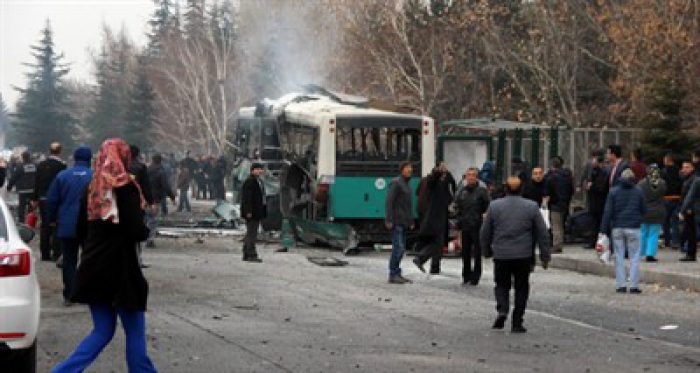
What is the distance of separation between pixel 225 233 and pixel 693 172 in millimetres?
11714

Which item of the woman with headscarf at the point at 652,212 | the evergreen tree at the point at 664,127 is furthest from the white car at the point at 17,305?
the evergreen tree at the point at 664,127

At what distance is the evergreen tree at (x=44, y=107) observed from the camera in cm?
10200

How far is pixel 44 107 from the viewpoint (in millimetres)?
103500

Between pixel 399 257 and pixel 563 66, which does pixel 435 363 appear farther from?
pixel 563 66

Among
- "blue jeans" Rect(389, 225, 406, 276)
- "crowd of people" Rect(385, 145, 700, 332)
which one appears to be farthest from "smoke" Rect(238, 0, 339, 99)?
"blue jeans" Rect(389, 225, 406, 276)

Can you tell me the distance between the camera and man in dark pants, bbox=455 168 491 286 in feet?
69.9

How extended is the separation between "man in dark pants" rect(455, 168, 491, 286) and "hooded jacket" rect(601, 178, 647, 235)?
65.9 inches

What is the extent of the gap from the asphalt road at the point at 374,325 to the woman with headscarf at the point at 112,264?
1.99 metres

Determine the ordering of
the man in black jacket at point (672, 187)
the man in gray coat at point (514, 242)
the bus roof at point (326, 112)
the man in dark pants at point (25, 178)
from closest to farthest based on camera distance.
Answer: the man in gray coat at point (514, 242), the man in black jacket at point (672, 187), the bus roof at point (326, 112), the man in dark pants at point (25, 178)

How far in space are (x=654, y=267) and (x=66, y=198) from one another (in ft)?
33.8

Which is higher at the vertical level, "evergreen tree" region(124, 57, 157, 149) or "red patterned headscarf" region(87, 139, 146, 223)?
"evergreen tree" region(124, 57, 157, 149)

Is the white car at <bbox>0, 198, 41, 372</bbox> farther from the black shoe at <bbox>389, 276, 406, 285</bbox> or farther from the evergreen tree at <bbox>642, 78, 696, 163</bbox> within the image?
the evergreen tree at <bbox>642, 78, 696, 163</bbox>

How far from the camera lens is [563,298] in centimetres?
1969

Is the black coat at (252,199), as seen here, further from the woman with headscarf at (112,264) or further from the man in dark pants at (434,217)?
the woman with headscarf at (112,264)
